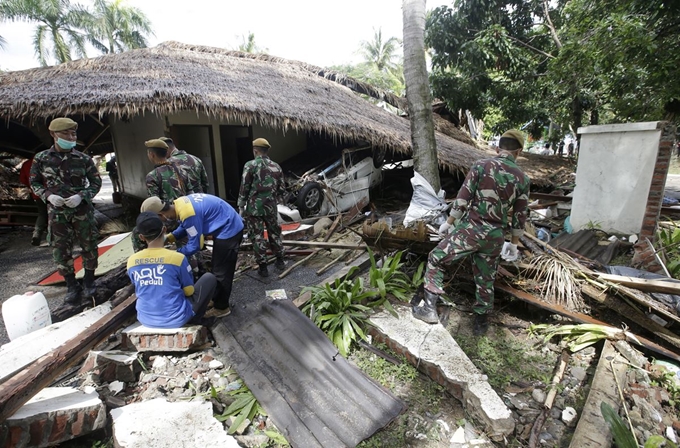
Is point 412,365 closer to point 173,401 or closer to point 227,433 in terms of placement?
Answer: point 227,433

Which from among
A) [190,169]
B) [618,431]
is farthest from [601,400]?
[190,169]

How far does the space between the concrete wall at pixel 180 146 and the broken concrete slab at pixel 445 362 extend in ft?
20.1

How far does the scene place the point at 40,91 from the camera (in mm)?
5344

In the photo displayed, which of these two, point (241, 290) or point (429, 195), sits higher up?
point (429, 195)

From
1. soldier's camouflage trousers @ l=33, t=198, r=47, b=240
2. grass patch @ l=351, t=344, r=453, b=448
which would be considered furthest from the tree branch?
soldier's camouflage trousers @ l=33, t=198, r=47, b=240

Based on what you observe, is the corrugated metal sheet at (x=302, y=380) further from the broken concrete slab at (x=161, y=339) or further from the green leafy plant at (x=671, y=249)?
the green leafy plant at (x=671, y=249)

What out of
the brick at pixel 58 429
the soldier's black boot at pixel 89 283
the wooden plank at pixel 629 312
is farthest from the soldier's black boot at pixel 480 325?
the soldier's black boot at pixel 89 283

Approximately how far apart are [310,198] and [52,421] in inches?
207

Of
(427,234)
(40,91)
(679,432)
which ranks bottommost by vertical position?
(679,432)

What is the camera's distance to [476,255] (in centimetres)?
304

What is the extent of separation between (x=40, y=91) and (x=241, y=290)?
4.83m

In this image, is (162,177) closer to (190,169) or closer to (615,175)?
(190,169)

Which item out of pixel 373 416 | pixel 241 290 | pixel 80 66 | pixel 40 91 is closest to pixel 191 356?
pixel 241 290

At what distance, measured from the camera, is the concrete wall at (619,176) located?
4598mm
